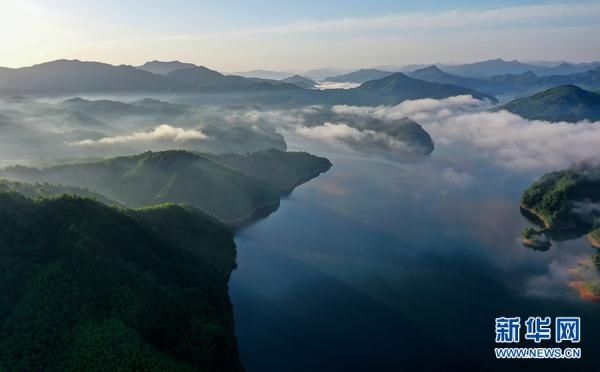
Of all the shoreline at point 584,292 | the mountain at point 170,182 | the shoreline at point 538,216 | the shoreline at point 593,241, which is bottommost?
the shoreline at point 584,292

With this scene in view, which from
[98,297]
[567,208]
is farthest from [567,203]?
[98,297]

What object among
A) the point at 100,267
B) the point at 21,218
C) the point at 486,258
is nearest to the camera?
the point at 100,267

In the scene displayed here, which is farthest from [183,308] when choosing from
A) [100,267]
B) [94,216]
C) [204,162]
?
[204,162]

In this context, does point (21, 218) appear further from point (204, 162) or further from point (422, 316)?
point (204, 162)

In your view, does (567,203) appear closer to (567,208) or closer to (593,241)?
(567,208)

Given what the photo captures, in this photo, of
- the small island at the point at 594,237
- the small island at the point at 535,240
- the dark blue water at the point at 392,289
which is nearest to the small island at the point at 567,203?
the small island at the point at 594,237

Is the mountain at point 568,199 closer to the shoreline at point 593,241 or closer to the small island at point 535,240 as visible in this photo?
the shoreline at point 593,241
